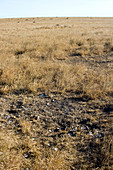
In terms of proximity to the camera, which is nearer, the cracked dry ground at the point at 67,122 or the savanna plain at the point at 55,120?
the savanna plain at the point at 55,120

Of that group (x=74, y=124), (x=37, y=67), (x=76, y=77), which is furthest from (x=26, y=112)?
(x=37, y=67)

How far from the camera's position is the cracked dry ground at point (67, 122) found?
268 cm

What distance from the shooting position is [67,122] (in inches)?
135

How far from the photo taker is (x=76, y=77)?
569 cm

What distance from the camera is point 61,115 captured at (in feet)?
12.1

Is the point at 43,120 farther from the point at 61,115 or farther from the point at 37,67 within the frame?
the point at 37,67

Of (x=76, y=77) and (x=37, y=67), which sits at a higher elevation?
(x=37, y=67)

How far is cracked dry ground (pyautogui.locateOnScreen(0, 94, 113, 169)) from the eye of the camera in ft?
8.78

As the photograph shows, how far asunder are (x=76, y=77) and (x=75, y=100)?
1.53m

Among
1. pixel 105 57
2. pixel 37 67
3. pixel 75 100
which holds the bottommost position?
pixel 75 100

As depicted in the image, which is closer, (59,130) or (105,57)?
(59,130)

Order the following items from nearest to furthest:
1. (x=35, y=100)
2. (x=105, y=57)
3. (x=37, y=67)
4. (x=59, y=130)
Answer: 1. (x=59, y=130)
2. (x=35, y=100)
3. (x=37, y=67)
4. (x=105, y=57)

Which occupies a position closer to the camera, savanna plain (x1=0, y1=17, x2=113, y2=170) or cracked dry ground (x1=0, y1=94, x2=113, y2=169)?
savanna plain (x1=0, y1=17, x2=113, y2=170)

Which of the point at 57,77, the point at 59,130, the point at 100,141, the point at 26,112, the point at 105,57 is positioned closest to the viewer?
the point at 100,141
